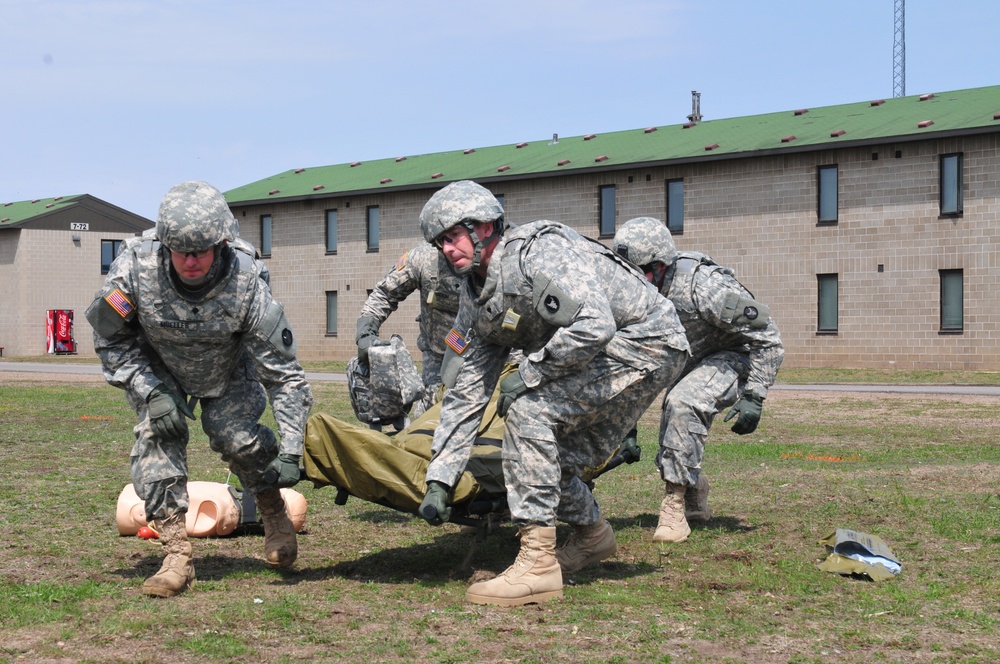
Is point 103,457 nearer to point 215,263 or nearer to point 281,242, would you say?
point 215,263

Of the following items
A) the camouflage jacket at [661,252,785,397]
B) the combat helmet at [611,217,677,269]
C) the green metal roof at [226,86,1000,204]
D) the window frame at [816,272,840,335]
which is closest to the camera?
the combat helmet at [611,217,677,269]

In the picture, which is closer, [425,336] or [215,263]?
[215,263]

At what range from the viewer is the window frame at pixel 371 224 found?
1682 inches

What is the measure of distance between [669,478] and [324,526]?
8.01 ft

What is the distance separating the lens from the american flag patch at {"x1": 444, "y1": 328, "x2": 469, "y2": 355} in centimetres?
632

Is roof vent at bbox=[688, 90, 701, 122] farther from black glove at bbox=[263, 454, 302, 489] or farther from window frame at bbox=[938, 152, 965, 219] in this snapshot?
black glove at bbox=[263, 454, 302, 489]

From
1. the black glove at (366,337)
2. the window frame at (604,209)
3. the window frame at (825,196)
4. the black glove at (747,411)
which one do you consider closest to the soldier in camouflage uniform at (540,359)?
the black glove at (747,411)

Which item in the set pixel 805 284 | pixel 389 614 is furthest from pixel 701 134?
pixel 389 614

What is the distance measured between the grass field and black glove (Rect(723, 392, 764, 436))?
73 centimetres

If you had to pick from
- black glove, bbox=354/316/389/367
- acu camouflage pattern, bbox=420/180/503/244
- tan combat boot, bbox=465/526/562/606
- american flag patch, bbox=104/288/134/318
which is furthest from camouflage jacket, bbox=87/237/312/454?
black glove, bbox=354/316/389/367

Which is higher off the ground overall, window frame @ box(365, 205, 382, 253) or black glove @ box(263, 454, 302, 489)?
window frame @ box(365, 205, 382, 253)

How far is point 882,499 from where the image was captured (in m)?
9.05

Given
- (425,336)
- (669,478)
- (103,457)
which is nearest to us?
(669,478)

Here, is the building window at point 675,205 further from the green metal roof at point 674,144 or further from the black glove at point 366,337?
the black glove at point 366,337
